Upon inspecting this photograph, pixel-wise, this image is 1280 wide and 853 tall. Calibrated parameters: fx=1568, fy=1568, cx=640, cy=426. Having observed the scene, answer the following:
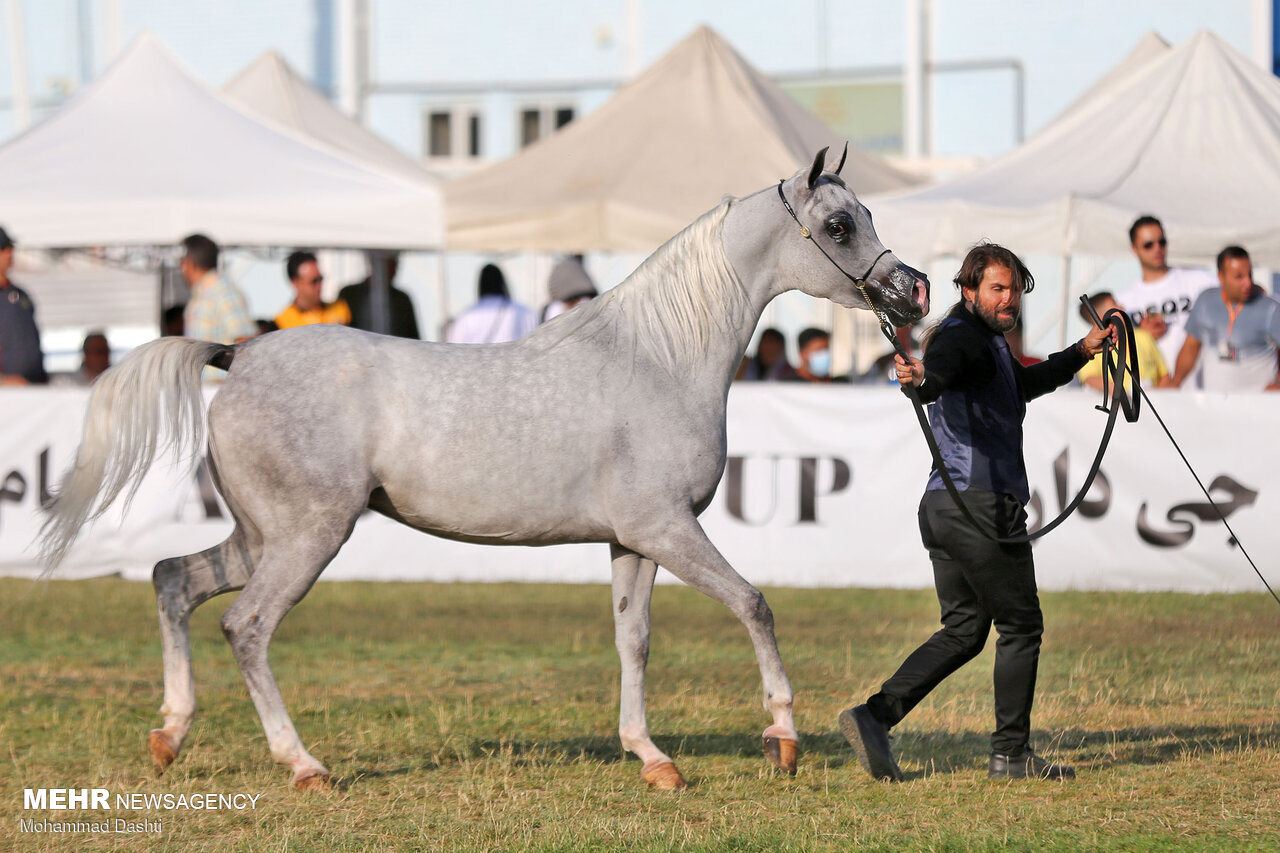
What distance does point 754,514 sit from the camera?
1098 cm

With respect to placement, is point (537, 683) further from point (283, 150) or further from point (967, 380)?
point (283, 150)

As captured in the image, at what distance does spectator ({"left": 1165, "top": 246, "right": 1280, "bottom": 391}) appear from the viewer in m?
10.8

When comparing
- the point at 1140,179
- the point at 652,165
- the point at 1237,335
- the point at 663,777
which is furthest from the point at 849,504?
the point at 663,777

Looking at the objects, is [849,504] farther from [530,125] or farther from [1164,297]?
[530,125]

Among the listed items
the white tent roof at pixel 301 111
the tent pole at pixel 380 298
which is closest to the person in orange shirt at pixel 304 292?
the tent pole at pixel 380 298

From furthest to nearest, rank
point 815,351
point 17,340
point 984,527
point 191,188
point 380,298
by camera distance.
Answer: point 815,351 < point 191,188 < point 380,298 < point 17,340 < point 984,527

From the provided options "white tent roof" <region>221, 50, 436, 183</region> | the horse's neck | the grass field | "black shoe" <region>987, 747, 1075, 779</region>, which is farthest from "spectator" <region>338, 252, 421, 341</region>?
"black shoe" <region>987, 747, 1075, 779</region>

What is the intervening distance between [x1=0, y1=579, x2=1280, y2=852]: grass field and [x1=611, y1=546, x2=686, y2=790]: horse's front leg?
0.14 m

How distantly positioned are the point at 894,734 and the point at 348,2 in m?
24.0

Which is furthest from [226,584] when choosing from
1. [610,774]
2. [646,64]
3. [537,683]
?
[646,64]

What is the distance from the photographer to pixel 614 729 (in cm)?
677

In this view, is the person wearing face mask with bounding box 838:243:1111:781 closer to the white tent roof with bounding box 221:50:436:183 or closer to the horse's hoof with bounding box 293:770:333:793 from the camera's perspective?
the horse's hoof with bounding box 293:770:333:793

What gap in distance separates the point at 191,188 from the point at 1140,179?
758cm

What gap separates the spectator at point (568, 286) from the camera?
11.8 meters
